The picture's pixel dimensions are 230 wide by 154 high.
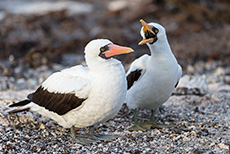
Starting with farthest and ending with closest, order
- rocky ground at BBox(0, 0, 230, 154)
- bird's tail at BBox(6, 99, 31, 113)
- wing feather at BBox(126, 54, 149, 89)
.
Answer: wing feather at BBox(126, 54, 149, 89) → bird's tail at BBox(6, 99, 31, 113) → rocky ground at BBox(0, 0, 230, 154)

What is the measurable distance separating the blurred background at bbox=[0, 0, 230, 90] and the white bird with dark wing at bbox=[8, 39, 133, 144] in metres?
4.42

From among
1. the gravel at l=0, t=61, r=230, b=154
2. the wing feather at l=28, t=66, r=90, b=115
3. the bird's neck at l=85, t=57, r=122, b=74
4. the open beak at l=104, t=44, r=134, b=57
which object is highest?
the open beak at l=104, t=44, r=134, b=57

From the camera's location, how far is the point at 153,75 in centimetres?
571

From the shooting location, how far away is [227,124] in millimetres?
6066

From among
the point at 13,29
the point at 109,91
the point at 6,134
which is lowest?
the point at 6,134

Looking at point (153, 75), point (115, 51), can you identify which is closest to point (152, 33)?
point (153, 75)

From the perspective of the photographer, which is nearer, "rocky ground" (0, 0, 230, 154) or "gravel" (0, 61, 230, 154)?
"gravel" (0, 61, 230, 154)

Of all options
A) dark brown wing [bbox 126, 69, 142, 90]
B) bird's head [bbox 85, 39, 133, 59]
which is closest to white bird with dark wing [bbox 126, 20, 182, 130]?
dark brown wing [bbox 126, 69, 142, 90]

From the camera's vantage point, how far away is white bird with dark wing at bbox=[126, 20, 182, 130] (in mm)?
5543

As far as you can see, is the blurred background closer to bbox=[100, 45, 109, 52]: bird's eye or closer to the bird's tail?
the bird's tail

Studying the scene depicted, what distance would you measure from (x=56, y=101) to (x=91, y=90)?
64 cm

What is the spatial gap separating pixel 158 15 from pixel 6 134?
48.2ft

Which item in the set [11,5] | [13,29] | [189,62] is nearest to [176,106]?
[189,62]

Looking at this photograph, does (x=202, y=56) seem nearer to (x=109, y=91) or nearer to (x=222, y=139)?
(x=222, y=139)
